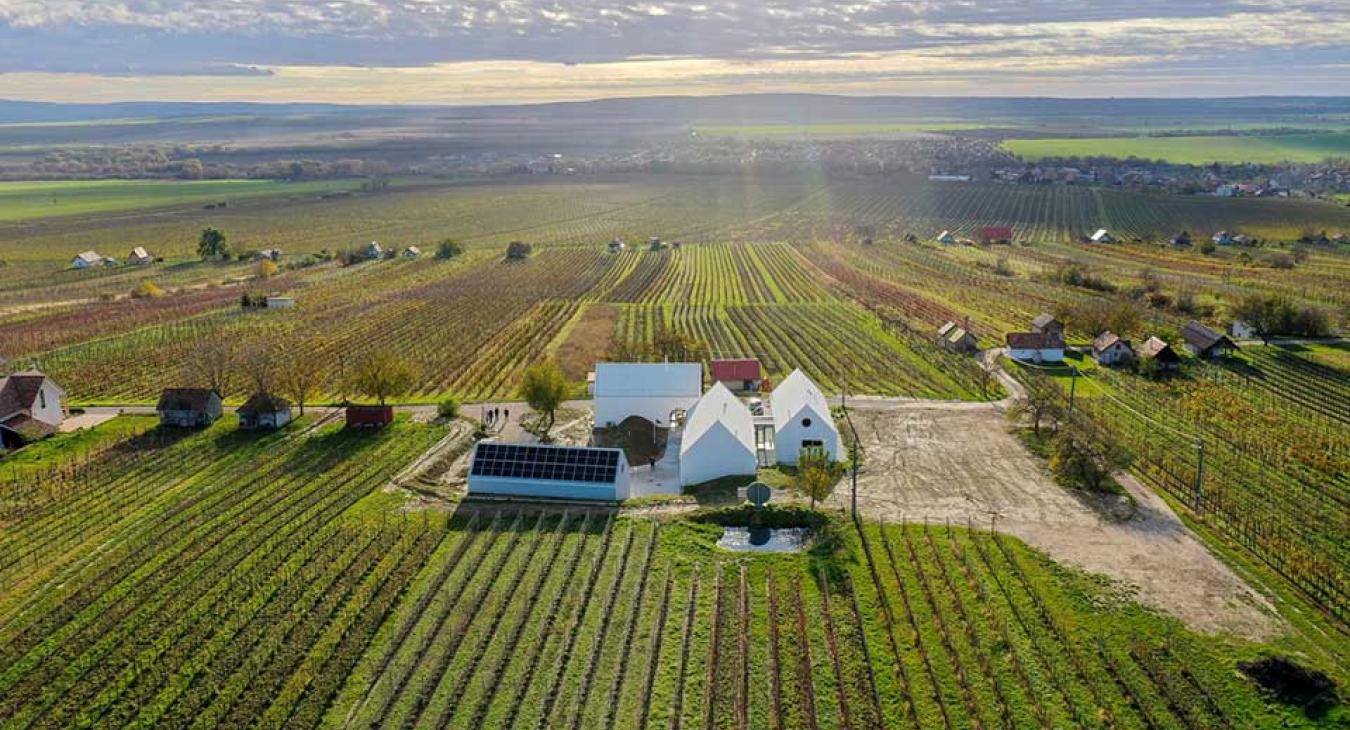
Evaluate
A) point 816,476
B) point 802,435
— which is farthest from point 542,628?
point 802,435

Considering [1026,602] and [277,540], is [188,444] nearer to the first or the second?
[277,540]

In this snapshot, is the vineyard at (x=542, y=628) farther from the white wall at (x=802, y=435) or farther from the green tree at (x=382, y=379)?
the green tree at (x=382, y=379)

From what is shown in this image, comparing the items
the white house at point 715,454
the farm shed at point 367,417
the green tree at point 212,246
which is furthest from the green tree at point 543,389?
the green tree at point 212,246

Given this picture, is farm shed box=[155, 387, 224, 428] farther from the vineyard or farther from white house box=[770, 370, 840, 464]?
white house box=[770, 370, 840, 464]

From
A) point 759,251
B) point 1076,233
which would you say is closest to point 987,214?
point 1076,233

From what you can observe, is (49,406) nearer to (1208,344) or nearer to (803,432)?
(803,432)

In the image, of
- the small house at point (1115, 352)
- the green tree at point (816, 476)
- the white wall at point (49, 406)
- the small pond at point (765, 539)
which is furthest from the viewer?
the small house at point (1115, 352)
